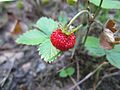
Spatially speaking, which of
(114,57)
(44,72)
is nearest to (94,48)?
(114,57)

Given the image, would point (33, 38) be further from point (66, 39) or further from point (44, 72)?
point (44, 72)

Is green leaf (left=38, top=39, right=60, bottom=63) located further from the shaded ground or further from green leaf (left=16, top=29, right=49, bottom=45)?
the shaded ground

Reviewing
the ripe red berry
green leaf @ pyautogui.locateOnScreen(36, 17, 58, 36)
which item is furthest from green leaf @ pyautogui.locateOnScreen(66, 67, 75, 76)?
the ripe red berry

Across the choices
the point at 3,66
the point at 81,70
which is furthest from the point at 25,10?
the point at 81,70

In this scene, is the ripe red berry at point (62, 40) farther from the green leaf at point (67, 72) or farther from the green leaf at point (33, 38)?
the green leaf at point (67, 72)

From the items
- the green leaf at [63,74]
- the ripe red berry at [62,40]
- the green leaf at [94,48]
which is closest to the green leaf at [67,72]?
the green leaf at [63,74]
